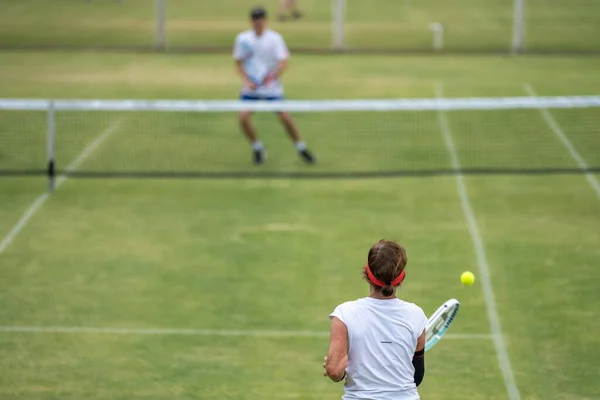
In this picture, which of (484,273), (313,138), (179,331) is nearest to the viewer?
(179,331)

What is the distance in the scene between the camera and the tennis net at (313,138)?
48.2 feet

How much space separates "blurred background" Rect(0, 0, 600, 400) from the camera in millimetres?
9617

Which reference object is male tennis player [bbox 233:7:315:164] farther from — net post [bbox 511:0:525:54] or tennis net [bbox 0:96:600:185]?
net post [bbox 511:0:525:54]

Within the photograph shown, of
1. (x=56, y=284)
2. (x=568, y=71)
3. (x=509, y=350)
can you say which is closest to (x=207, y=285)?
(x=56, y=284)

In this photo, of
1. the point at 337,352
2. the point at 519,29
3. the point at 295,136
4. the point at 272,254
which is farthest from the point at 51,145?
the point at 519,29

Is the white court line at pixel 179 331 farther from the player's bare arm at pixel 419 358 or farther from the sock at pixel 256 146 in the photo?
the sock at pixel 256 146

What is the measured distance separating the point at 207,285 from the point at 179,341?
156 centimetres

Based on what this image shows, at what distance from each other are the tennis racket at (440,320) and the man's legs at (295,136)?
30.9 feet

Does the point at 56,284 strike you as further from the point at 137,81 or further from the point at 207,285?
the point at 137,81

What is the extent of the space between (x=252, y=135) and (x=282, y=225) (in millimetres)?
2855

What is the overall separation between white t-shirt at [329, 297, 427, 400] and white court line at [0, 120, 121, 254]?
25.1ft

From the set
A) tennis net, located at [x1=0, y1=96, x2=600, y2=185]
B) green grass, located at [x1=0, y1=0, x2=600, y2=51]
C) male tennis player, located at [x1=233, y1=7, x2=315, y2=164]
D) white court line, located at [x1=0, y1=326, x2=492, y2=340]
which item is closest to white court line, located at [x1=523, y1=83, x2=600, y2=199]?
tennis net, located at [x1=0, y1=96, x2=600, y2=185]

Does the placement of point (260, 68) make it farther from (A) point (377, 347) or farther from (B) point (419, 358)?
(A) point (377, 347)

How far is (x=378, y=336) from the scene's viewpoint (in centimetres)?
588
